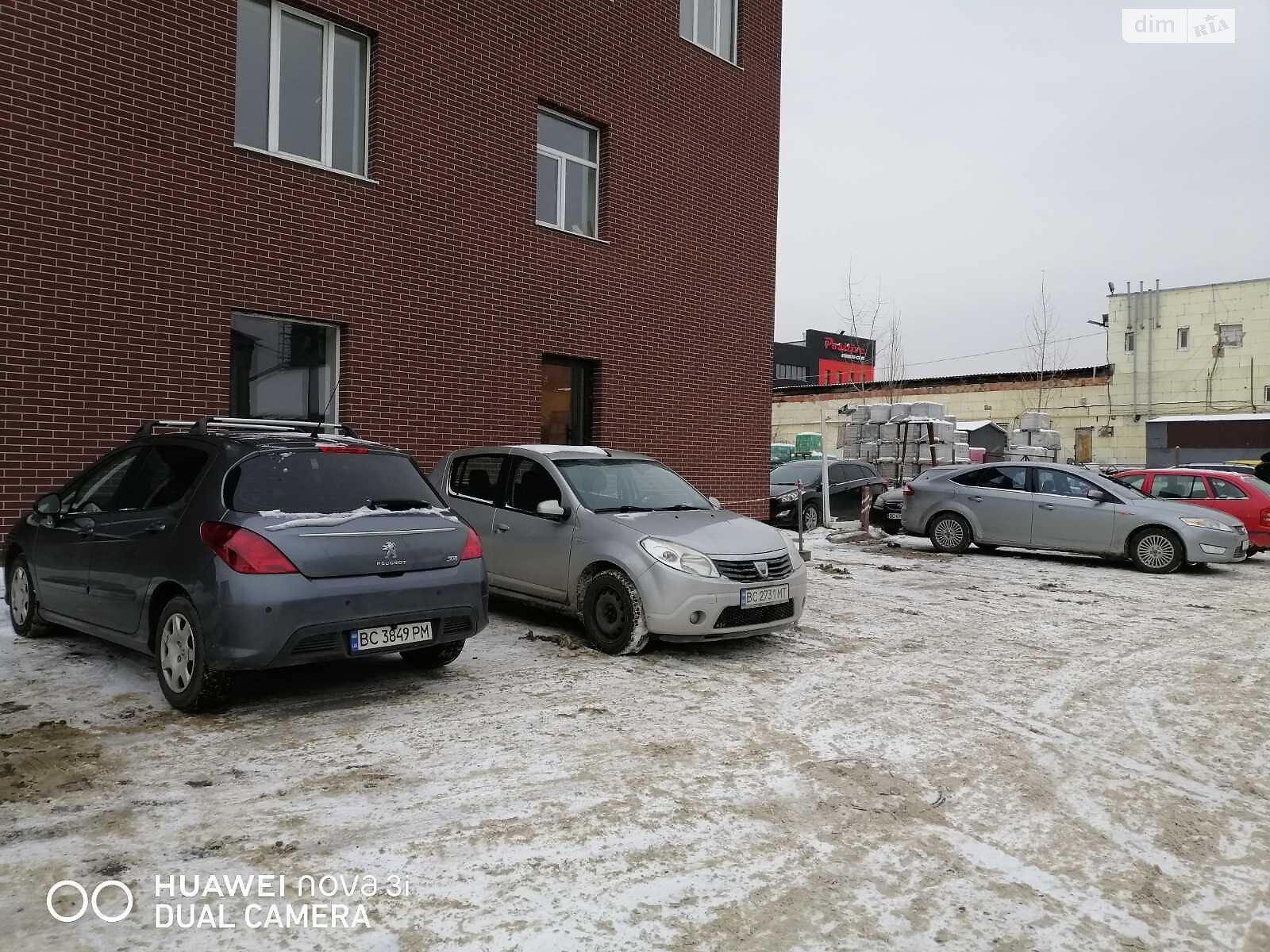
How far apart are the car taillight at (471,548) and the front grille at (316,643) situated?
3.15 ft

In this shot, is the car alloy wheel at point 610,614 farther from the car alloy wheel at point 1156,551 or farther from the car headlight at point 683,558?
the car alloy wheel at point 1156,551

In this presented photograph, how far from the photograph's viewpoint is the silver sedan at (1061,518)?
41.3 feet

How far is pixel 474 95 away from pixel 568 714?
918cm

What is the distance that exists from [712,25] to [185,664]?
45.8 ft

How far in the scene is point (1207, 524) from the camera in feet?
41.3

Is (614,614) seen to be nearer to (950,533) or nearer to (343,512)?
(343,512)


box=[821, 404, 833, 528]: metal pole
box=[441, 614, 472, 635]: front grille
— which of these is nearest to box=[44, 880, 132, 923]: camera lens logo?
box=[441, 614, 472, 635]: front grille

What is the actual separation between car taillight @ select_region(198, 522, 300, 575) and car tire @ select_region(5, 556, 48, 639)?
8.77ft

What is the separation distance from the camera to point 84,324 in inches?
348

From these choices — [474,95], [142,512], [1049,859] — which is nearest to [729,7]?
[474,95]

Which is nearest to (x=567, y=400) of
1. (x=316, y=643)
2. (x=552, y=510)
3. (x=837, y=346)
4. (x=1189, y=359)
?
(x=552, y=510)

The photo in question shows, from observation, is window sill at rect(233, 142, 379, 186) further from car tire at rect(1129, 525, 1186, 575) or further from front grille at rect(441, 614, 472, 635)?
car tire at rect(1129, 525, 1186, 575)

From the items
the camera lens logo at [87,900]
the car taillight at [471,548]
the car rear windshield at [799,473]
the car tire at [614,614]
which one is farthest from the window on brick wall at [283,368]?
the car rear windshield at [799,473]

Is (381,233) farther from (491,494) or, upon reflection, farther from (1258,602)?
(1258,602)
